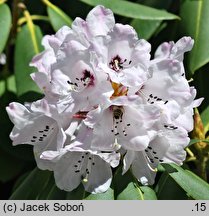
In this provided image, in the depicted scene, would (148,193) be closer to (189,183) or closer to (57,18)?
(189,183)

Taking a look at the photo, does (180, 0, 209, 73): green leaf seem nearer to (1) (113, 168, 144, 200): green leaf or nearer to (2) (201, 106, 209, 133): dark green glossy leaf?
(2) (201, 106, 209, 133): dark green glossy leaf

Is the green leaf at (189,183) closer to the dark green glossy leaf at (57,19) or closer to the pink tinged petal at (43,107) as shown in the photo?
the pink tinged petal at (43,107)

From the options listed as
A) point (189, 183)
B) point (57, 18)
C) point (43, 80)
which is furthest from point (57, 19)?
point (189, 183)

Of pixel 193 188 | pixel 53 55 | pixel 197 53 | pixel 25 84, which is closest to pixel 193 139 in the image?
pixel 193 188

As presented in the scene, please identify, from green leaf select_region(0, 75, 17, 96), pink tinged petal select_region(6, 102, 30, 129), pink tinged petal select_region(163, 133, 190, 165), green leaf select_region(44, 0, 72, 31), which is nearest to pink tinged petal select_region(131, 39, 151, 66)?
pink tinged petal select_region(163, 133, 190, 165)

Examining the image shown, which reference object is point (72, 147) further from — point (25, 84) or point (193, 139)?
point (25, 84)

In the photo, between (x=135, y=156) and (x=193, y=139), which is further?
(x=193, y=139)
